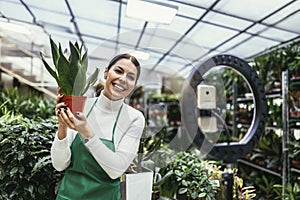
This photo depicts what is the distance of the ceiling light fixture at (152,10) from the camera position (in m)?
3.06

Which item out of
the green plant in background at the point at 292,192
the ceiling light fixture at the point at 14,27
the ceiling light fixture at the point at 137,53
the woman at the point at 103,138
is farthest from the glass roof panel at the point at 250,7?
the ceiling light fixture at the point at 14,27

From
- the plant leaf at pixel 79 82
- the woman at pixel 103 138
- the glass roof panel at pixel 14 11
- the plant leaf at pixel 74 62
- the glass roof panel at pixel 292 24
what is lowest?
the woman at pixel 103 138

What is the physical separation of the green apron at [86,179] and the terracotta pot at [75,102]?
0.40ft

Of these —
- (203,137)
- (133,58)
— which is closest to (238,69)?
(203,137)

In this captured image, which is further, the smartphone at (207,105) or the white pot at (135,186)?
the smartphone at (207,105)

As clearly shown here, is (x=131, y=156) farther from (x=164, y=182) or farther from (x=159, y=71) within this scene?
(x=164, y=182)

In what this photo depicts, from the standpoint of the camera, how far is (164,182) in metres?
1.67

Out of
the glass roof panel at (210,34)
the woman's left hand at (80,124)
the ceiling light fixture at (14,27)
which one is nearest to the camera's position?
the woman's left hand at (80,124)

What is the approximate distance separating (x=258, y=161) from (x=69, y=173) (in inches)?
133

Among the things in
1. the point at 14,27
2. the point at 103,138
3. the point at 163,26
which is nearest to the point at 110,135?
the point at 103,138

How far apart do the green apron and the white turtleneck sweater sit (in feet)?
0.08

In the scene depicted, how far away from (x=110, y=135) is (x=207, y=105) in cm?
48

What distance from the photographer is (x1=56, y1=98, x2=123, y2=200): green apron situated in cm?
104

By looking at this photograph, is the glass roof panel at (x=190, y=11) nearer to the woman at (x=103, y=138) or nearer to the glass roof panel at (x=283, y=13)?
the glass roof panel at (x=283, y=13)
